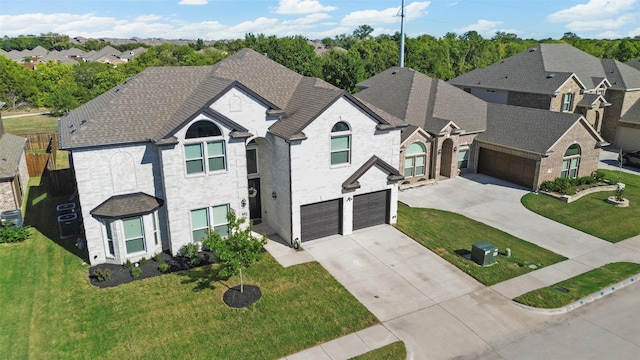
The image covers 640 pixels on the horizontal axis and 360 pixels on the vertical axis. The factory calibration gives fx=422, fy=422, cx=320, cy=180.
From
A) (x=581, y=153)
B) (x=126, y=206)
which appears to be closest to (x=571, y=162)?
(x=581, y=153)

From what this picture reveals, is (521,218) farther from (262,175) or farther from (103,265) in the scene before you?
(103,265)

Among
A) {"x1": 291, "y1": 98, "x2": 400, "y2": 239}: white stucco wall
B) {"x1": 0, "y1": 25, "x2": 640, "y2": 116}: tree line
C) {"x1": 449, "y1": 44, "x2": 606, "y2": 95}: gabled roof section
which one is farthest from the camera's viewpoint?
{"x1": 0, "y1": 25, "x2": 640, "y2": 116}: tree line

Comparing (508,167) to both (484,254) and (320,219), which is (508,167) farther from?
(320,219)

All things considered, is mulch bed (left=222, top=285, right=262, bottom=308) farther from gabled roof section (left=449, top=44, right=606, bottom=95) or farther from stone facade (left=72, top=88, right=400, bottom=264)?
gabled roof section (left=449, top=44, right=606, bottom=95)

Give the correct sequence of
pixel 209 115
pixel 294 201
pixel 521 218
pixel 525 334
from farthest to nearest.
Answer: pixel 521 218, pixel 294 201, pixel 209 115, pixel 525 334

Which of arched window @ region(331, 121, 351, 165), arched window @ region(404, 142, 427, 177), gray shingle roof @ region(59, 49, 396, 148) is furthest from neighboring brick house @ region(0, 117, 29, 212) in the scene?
arched window @ region(404, 142, 427, 177)

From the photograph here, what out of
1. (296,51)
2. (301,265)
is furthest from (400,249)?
(296,51)

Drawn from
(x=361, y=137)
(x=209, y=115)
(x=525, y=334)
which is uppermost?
(x=209, y=115)

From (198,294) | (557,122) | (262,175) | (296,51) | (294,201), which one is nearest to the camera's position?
(198,294)
